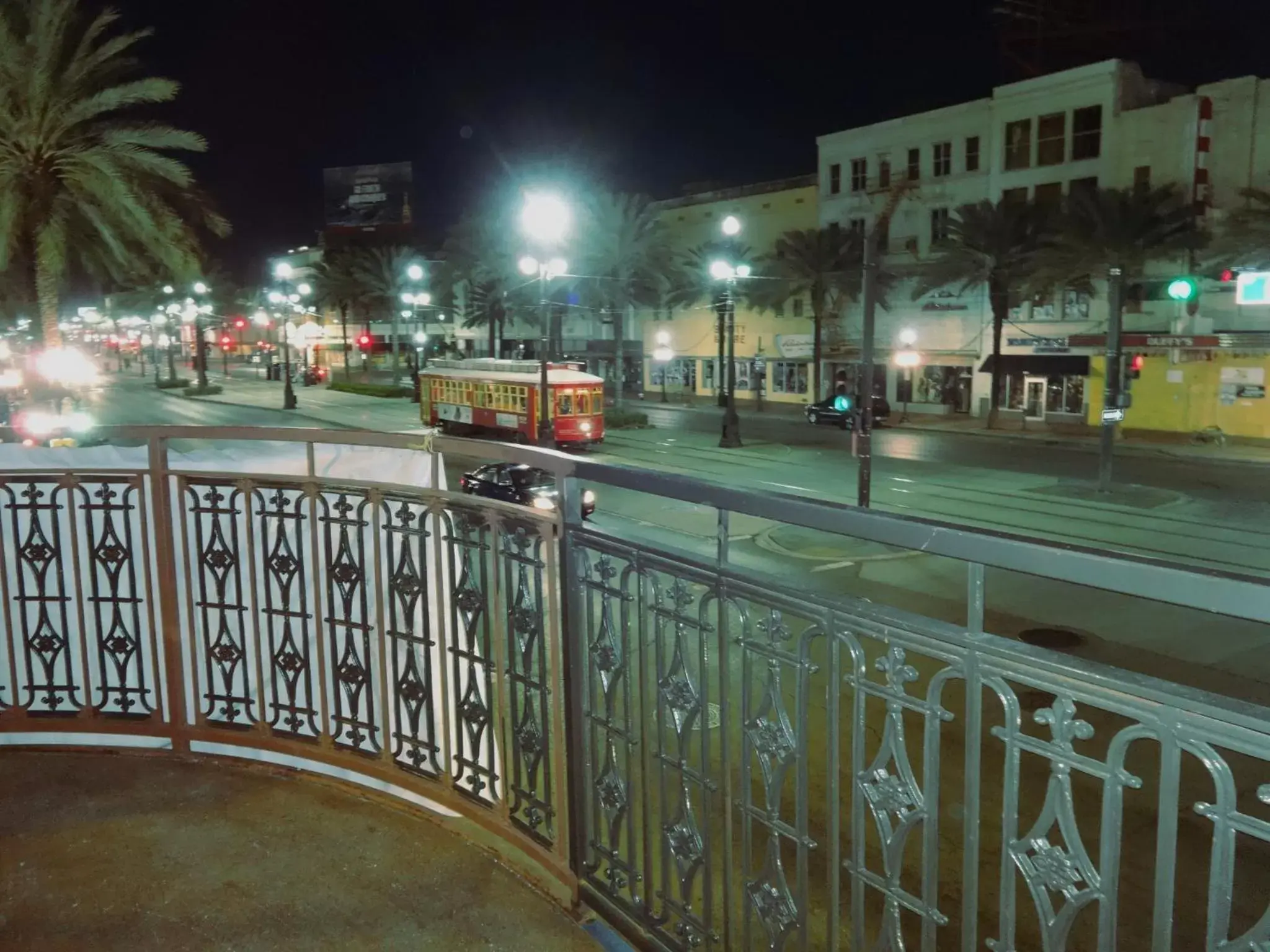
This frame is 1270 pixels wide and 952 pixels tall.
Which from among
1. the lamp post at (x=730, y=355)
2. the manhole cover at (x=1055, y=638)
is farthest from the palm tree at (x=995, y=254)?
the manhole cover at (x=1055, y=638)

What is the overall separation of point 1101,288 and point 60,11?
115 ft

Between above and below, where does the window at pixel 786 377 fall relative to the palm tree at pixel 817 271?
below

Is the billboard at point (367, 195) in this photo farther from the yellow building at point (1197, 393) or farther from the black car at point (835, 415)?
the yellow building at point (1197, 393)

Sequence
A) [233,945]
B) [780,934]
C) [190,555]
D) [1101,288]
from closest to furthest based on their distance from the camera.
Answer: [780,934], [233,945], [190,555], [1101,288]

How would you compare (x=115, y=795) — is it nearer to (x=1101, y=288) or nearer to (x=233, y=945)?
(x=233, y=945)

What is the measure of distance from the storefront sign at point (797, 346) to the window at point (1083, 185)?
47.5 feet

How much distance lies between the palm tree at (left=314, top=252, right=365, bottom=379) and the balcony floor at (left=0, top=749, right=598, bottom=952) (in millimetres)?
66811

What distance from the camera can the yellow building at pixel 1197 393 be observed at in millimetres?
35219

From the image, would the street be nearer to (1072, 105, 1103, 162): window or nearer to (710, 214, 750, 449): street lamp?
(710, 214, 750, 449): street lamp

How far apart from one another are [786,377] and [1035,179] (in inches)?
673

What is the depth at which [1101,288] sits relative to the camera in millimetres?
39188

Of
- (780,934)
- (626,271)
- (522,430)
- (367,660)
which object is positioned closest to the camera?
(780,934)

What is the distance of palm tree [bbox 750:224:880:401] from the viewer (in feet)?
150

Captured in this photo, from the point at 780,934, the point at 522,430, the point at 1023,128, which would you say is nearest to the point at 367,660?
the point at 780,934
